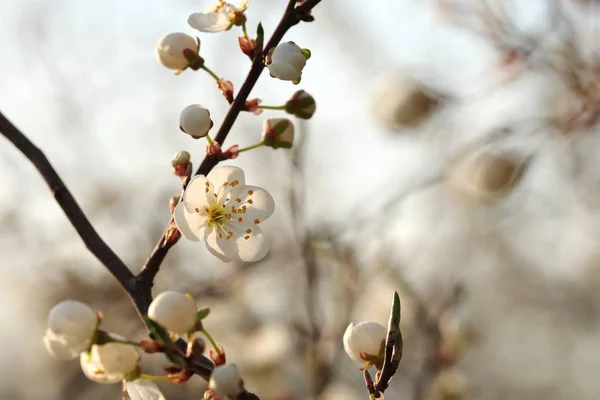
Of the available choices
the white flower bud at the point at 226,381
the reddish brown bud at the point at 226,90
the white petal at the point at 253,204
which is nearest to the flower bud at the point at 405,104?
the white petal at the point at 253,204

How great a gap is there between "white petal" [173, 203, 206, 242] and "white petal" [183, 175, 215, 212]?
0.03 feet

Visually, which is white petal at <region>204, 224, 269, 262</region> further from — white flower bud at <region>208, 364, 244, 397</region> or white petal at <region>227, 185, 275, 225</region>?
white flower bud at <region>208, 364, 244, 397</region>

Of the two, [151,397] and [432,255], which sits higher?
[432,255]

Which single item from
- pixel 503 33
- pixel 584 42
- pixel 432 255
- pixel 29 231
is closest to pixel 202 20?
pixel 503 33

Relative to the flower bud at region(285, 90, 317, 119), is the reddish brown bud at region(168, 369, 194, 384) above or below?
below

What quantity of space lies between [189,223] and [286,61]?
20cm

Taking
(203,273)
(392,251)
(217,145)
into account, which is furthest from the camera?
(203,273)

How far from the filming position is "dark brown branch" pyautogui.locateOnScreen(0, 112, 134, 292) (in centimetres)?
62

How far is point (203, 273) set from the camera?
219 cm

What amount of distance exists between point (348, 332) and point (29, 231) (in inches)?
81.9

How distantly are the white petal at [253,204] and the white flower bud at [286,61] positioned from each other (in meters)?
0.20

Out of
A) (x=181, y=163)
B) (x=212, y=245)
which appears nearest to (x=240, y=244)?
(x=212, y=245)

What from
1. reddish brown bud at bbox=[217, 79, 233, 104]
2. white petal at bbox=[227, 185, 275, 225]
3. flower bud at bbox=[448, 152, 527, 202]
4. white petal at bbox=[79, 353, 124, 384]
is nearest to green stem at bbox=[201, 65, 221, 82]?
reddish brown bud at bbox=[217, 79, 233, 104]

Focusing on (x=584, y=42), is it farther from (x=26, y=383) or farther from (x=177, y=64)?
(x=26, y=383)
